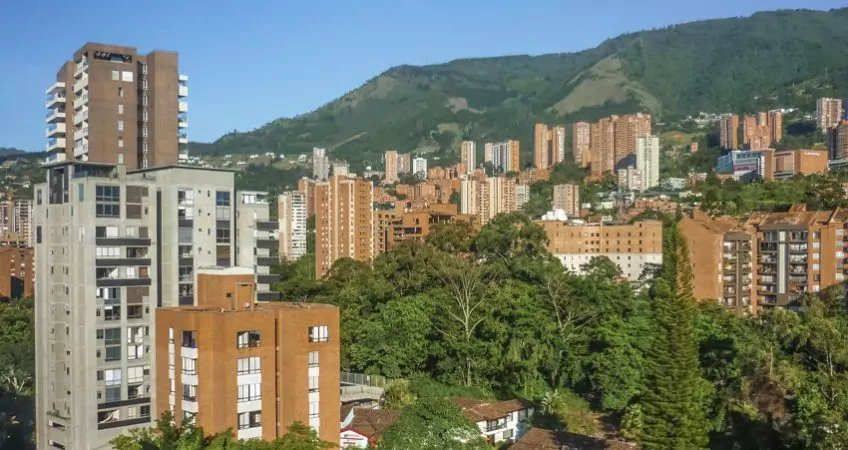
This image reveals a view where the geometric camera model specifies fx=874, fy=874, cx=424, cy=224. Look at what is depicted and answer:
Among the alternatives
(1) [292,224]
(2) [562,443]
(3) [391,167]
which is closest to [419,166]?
(3) [391,167]

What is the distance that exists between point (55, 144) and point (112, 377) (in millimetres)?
15883

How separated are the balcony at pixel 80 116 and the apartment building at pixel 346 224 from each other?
32.4m

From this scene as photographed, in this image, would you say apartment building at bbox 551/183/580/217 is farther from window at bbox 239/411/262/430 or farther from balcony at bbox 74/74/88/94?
window at bbox 239/411/262/430

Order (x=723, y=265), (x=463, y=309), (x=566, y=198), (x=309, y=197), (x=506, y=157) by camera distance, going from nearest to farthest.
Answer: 1. (x=463, y=309)
2. (x=723, y=265)
3. (x=566, y=198)
4. (x=309, y=197)
5. (x=506, y=157)

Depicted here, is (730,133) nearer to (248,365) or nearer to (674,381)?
(674,381)

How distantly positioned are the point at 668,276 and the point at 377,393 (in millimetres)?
14991

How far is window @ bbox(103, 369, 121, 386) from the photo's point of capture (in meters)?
25.0

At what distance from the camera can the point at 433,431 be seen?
848 inches

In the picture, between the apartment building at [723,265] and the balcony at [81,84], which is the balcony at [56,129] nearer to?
the balcony at [81,84]

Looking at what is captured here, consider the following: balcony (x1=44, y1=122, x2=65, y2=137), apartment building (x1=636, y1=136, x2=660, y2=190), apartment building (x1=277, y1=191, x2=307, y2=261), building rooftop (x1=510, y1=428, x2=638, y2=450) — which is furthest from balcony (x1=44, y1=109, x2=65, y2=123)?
apartment building (x1=636, y1=136, x2=660, y2=190)

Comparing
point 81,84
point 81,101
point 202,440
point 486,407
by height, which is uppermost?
point 81,84

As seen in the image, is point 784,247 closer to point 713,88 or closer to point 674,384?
point 674,384

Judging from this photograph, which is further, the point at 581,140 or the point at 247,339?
the point at 581,140

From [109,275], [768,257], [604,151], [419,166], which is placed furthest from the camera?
[419,166]
